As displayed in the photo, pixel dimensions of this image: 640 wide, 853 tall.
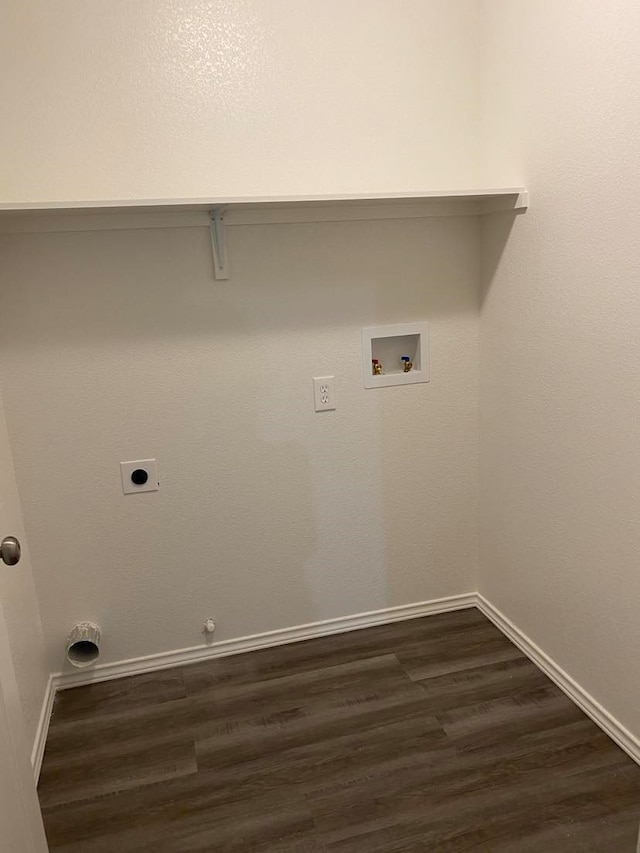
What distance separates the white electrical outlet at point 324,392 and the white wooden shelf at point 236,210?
0.50m

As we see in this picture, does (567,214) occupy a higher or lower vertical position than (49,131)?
lower

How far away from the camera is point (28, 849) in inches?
50.7

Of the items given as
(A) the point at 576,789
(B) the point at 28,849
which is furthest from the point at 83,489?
(A) the point at 576,789

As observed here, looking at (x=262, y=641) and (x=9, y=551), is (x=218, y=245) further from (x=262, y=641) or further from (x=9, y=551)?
(x=262, y=641)

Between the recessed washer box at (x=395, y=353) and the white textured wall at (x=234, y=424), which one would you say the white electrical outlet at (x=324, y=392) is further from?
the recessed washer box at (x=395, y=353)

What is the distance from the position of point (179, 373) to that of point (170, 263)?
1.19ft

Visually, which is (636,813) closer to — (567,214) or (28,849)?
(28,849)

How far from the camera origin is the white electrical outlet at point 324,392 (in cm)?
232

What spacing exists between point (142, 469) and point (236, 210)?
925 millimetres

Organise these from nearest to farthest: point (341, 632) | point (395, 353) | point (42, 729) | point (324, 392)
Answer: point (42, 729) < point (324, 392) < point (395, 353) < point (341, 632)

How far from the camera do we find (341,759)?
1898mm

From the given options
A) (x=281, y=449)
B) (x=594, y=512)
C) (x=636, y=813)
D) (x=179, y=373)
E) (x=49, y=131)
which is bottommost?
(x=636, y=813)

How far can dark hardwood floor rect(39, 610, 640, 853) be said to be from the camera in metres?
1.66

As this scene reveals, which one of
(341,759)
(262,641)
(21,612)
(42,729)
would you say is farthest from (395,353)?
(42,729)
